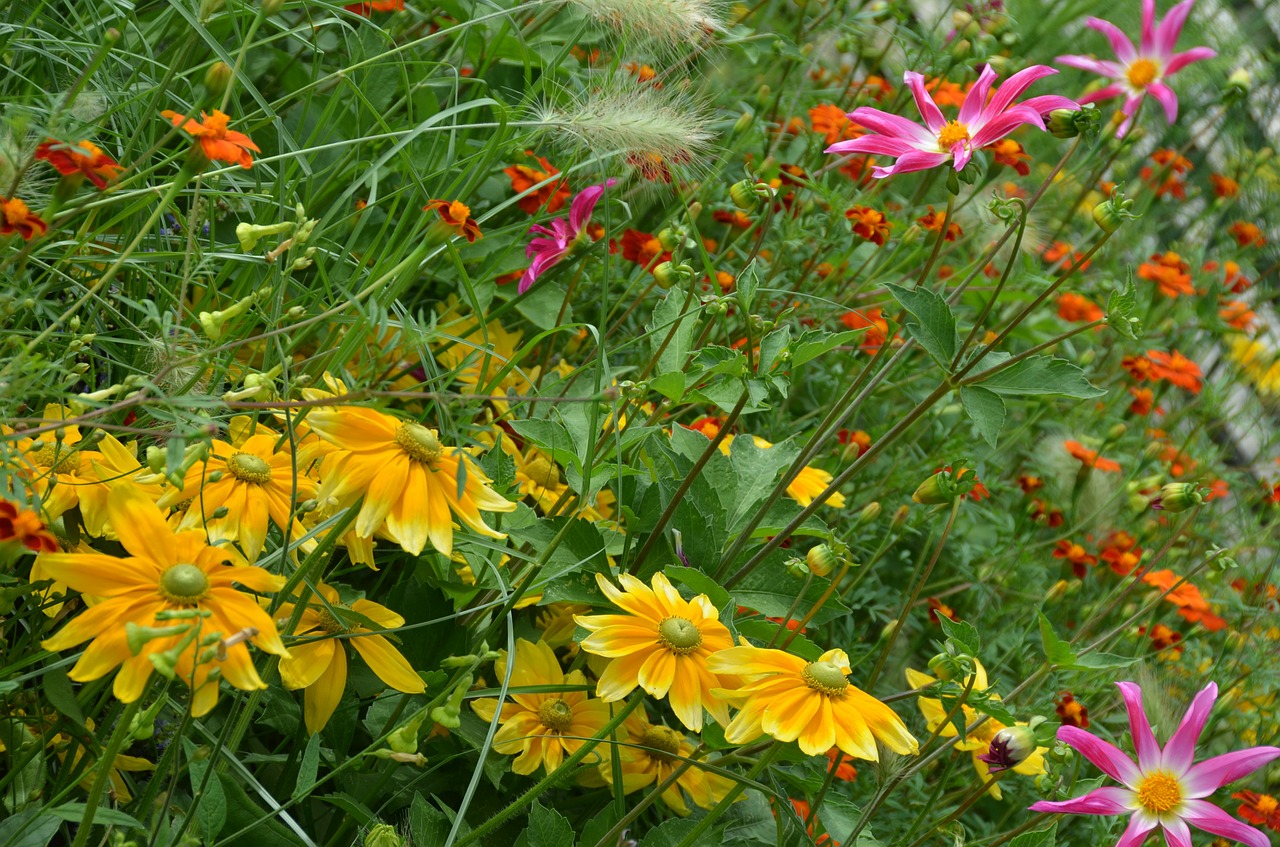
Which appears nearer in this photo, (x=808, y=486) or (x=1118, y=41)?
(x=808, y=486)

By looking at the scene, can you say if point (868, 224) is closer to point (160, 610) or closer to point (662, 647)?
point (662, 647)

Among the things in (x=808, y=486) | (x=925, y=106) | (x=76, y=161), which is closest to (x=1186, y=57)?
(x=925, y=106)

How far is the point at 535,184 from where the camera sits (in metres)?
1.10

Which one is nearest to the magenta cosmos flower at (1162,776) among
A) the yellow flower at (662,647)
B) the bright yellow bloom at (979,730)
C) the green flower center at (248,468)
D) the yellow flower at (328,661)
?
the bright yellow bloom at (979,730)

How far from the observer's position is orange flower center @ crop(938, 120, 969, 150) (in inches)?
34.0

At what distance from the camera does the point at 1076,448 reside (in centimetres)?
161

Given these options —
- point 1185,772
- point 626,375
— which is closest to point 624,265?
point 626,375

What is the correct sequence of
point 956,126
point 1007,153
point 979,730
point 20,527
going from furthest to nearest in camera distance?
point 1007,153, point 979,730, point 956,126, point 20,527

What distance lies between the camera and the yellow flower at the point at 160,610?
0.52m

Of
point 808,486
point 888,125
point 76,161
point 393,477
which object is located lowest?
point 808,486

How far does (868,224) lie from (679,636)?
72cm

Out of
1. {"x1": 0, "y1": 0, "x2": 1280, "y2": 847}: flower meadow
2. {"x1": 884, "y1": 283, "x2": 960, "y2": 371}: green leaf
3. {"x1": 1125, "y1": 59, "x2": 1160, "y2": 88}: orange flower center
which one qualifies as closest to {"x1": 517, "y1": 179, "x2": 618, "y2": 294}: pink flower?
{"x1": 0, "y1": 0, "x2": 1280, "y2": 847}: flower meadow

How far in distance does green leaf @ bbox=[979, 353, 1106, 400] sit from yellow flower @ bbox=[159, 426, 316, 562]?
0.49 m

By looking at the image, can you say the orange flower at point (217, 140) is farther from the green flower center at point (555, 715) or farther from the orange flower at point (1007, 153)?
the orange flower at point (1007, 153)
